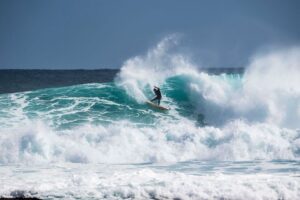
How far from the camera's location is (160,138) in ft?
55.3

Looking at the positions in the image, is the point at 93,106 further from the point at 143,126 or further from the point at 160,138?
the point at 160,138

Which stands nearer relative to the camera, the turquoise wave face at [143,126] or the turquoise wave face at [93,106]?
the turquoise wave face at [143,126]

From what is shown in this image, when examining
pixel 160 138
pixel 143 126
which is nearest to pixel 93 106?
pixel 143 126

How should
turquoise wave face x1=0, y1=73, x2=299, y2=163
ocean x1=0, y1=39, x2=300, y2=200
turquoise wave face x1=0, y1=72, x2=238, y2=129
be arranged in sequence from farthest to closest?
turquoise wave face x1=0, y1=72, x2=238, y2=129 < turquoise wave face x1=0, y1=73, x2=299, y2=163 < ocean x1=0, y1=39, x2=300, y2=200

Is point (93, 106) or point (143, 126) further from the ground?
point (93, 106)

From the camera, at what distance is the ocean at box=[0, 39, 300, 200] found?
33.4 ft

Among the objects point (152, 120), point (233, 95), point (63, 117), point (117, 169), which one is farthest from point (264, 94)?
point (117, 169)

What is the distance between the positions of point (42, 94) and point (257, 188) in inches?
613

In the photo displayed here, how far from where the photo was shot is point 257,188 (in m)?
9.86

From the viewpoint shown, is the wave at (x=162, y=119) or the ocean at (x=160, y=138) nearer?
the ocean at (x=160, y=138)

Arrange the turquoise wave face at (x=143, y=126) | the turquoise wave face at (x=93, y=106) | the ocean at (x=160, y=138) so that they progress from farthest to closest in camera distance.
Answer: the turquoise wave face at (x=93, y=106), the turquoise wave face at (x=143, y=126), the ocean at (x=160, y=138)

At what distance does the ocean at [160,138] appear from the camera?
10180 mm

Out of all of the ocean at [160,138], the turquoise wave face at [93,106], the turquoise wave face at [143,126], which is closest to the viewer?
the ocean at [160,138]

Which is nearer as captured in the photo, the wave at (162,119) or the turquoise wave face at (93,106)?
the wave at (162,119)
